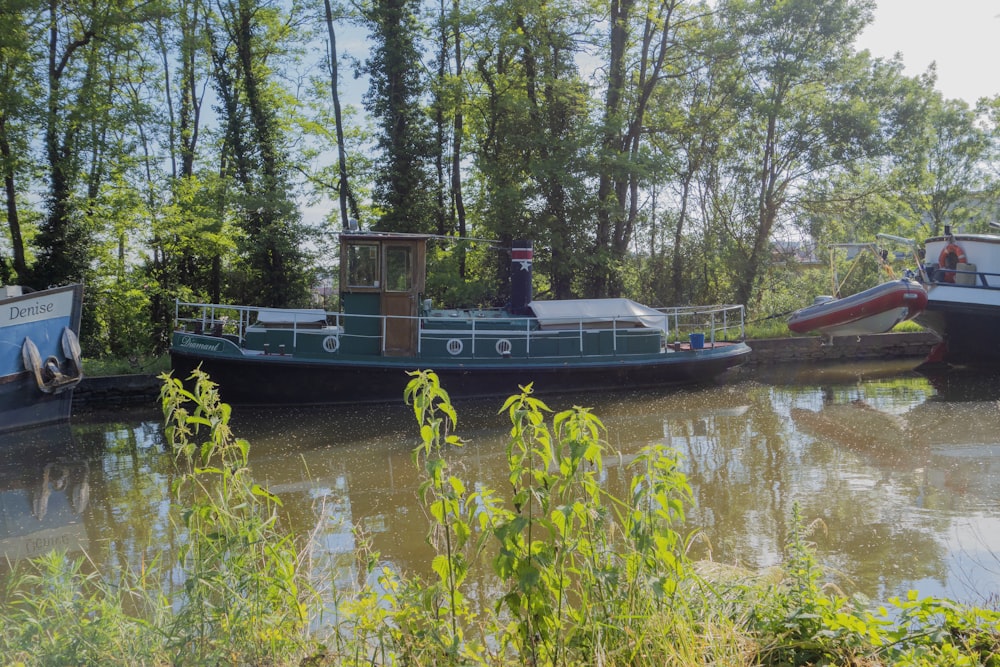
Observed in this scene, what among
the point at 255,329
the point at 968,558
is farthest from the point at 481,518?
the point at 255,329

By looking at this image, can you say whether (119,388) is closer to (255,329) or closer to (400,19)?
(255,329)

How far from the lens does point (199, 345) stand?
11820mm

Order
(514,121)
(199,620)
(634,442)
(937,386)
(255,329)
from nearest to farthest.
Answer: (199,620) < (634,442) < (255,329) < (937,386) < (514,121)

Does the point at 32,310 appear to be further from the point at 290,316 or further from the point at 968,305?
the point at 968,305

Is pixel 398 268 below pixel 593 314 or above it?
above

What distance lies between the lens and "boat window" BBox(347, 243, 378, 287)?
12.3 metres

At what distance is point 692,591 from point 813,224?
19267 mm

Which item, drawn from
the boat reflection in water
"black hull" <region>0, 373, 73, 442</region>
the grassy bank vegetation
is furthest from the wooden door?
the grassy bank vegetation

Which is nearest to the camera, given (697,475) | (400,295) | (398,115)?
(697,475)

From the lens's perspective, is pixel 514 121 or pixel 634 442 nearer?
pixel 634 442

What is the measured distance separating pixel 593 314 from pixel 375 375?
3.96 m

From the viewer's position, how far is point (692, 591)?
3.34 metres

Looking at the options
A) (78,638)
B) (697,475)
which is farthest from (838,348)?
(78,638)

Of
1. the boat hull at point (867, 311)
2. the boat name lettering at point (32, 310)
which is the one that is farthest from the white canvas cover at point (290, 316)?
the boat hull at point (867, 311)
